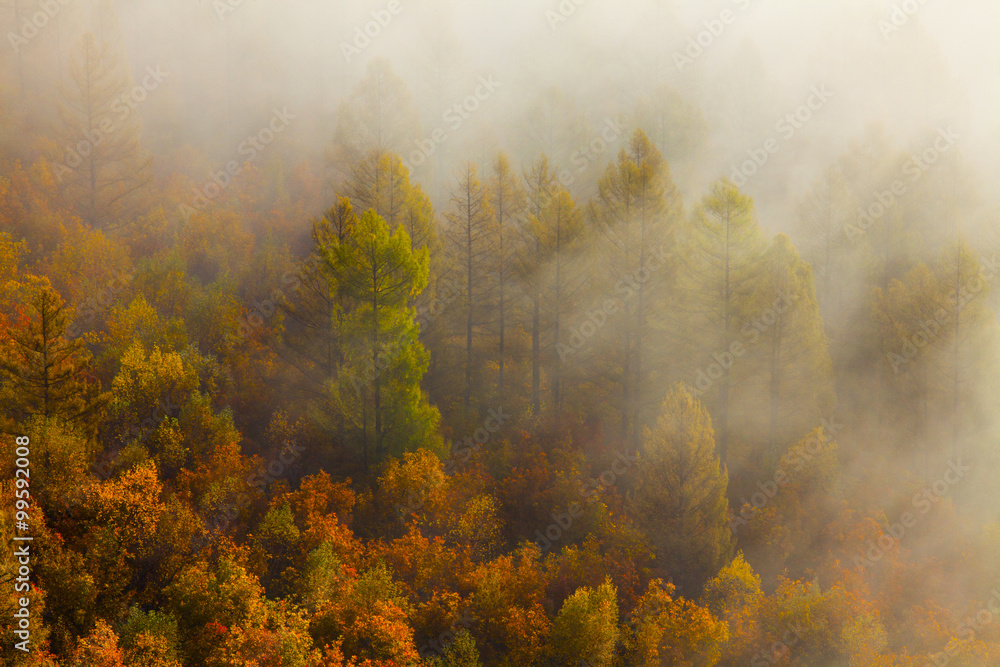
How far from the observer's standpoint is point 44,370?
789 inches

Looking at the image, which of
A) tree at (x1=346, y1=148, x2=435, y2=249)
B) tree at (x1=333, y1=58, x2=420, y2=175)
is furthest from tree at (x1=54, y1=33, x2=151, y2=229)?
tree at (x1=346, y1=148, x2=435, y2=249)

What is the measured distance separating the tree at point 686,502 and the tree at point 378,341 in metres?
9.93

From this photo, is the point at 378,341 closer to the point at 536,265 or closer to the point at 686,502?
the point at 536,265

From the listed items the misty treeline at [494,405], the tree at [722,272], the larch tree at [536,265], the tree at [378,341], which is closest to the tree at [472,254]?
the misty treeline at [494,405]

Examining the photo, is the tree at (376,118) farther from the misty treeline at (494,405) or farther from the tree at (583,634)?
the tree at (583,634)

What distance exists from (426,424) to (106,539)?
11936 mm

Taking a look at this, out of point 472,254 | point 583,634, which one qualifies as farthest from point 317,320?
point 583,634

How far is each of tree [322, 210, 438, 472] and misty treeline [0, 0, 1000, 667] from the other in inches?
5.1

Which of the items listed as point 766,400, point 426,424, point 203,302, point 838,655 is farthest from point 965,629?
point 203,302

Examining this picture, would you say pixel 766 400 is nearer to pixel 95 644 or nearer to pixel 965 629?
pixel 965 629

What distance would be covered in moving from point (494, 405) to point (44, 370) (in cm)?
2001

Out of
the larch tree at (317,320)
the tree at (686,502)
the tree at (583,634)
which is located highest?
the larch tree at (317,320)

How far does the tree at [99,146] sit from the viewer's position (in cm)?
3812

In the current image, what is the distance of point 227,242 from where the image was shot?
37688 mm
